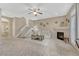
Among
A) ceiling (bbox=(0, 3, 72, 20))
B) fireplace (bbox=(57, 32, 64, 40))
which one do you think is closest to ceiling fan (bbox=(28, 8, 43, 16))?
ceiling (bbox=(0, 3, 72, 20))

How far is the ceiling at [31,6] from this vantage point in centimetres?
218

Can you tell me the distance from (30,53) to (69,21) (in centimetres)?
97

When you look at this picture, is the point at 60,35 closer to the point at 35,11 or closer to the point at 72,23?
the point at 72,23

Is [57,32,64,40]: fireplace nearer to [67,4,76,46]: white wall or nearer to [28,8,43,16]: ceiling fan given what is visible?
[67,4,76,46]: white wall

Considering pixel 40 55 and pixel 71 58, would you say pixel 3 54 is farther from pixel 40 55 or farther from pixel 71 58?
pixel 71 58

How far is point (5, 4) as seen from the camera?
218 cm

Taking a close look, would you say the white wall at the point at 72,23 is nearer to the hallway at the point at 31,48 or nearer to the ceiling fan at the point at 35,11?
the hallway at the point at 31,48

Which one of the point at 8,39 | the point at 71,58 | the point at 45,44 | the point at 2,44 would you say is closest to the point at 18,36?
the point at 8,39

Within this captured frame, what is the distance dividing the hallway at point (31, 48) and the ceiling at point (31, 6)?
0.49 m

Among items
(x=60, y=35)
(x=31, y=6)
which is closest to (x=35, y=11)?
(x=31, y=6)

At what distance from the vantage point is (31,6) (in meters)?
2.19

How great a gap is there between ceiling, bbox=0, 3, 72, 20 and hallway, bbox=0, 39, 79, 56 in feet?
1.60

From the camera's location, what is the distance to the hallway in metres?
2.21

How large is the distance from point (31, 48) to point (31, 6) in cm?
81
